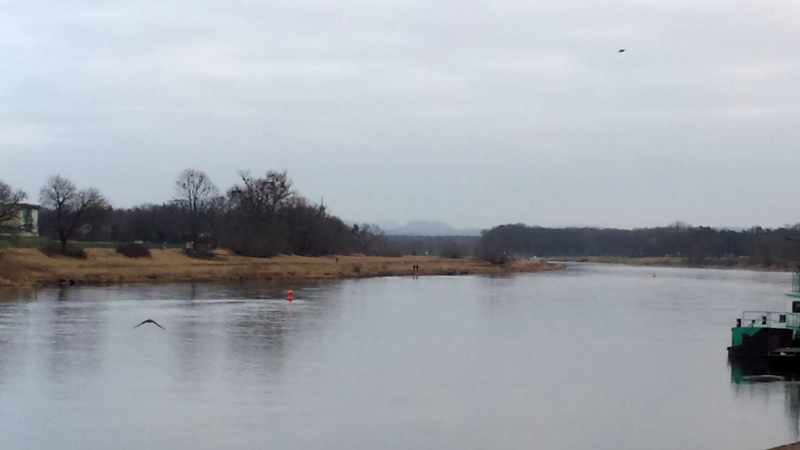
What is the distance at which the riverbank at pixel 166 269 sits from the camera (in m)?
53.8

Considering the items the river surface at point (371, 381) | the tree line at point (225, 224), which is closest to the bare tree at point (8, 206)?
the tree line at point (225, 224)

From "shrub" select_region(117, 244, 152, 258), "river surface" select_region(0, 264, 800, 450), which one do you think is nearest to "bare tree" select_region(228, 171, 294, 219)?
"shrub" select_region(117, 244, 152, 258)

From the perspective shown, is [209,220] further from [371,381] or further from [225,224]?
[371,381]

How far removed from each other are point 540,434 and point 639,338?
54.9 feet

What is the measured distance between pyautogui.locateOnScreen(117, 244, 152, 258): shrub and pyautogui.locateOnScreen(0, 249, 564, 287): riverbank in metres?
0.65

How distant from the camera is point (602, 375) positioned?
2352 centimetres

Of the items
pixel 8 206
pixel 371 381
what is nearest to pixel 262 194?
pixel 8 206

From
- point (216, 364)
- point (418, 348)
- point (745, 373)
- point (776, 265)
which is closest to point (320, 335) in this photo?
point (418, 348)

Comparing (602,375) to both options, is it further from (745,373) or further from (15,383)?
(15,383)

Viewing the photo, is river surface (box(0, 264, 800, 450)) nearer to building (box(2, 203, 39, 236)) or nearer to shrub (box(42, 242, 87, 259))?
shrub (box(42, 242, 87, 259))

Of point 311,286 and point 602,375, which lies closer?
point 602,375

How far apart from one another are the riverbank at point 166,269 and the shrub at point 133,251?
645mm

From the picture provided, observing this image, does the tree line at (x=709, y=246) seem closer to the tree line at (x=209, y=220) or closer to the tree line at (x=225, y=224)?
the tree line at (x=225, y=224)

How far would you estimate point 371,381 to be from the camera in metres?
21.7
